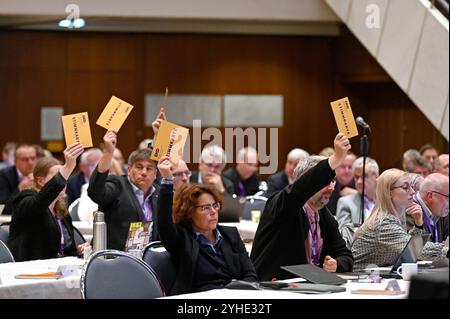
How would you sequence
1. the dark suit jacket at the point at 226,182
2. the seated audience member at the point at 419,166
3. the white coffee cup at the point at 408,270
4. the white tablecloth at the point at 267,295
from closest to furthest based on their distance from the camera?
the white tablecloth at the point at 267,295 → the white coffee cup at the point at 408,270 → the seated audience member at the point at 419,166 → the dark suit jacket at the point at 226,182

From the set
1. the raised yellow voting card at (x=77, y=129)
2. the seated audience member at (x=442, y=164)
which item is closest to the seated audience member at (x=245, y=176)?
the seated audience member at (x=442, y=164)

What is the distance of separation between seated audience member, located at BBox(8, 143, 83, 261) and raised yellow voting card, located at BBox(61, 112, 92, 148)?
4 cm

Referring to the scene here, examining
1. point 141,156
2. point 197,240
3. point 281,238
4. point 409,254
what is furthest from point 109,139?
point 409,254

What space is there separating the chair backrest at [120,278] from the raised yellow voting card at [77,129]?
1877mm

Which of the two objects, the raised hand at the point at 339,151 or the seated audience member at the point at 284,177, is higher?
the raised hand at the point at 339,151

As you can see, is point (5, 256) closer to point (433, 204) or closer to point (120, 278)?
point (120, 278)

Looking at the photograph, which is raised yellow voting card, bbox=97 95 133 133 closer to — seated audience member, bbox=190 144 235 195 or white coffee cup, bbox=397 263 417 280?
white coffee cup, bbox=397 263 417 280

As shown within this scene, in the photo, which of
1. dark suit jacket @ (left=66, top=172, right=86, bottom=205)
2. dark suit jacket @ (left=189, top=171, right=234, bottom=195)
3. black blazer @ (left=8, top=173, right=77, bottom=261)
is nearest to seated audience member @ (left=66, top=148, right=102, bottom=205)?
dark suit jacket @ (left=66, top=172, right=86, bottom=205)

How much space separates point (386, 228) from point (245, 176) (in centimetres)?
713

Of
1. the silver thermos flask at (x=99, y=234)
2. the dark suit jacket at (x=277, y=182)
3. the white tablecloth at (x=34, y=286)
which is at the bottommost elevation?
the white tablecloth at (x=34, y=286)

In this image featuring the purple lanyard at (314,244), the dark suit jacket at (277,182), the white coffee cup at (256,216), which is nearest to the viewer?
the purple lanyard at (314,244)

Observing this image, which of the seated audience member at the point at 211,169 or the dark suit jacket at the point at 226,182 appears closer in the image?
the seated audience member at the point at 211,169

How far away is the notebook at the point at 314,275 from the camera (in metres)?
4.89

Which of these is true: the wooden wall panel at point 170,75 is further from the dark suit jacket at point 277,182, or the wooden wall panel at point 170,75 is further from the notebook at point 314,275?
the notebook at point 314,275
